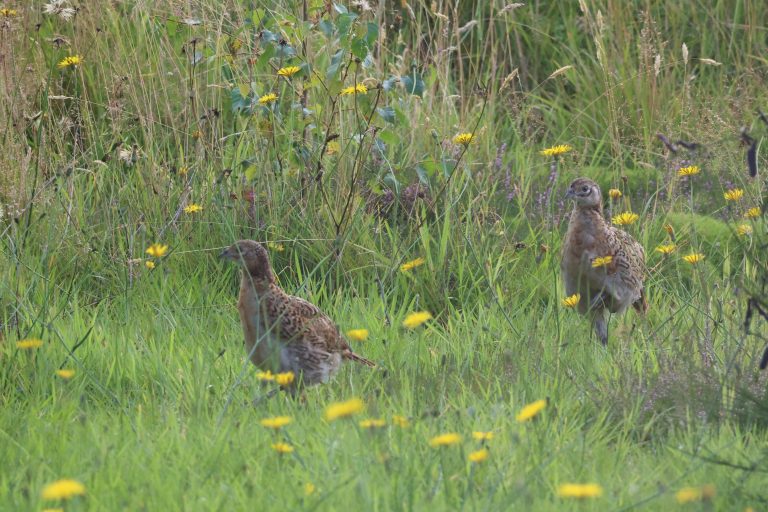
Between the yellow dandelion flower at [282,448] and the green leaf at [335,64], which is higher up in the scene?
the green leaf at [335,64]

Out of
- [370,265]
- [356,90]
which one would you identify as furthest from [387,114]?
[370,265]

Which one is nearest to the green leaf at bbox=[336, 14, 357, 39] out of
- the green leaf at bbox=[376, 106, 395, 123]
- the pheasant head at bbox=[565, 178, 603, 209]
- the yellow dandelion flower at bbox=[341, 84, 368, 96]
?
the yellow dandelion flower at bbox=[341, 84, 368, 96]

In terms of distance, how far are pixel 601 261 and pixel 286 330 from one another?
1418 mm

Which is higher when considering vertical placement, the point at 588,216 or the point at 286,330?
the point at 286,330

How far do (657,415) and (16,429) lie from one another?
2.20m

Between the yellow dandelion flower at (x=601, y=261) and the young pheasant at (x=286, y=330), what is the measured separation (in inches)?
44.6

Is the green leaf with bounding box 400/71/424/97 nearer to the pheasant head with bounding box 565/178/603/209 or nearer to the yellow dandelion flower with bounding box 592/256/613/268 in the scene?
the pheasant head with bounding box 565/178/603/209

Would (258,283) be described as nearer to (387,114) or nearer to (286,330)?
(286,330)

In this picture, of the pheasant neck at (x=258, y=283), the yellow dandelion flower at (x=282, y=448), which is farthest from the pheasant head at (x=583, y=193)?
the yellow dandelion flower at (x=282, y=448)

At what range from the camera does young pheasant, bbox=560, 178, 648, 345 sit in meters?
5.72

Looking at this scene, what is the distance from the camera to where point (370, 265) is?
245 inches

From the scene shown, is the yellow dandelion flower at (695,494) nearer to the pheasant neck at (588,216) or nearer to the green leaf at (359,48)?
the pheasant neck at (588,216)

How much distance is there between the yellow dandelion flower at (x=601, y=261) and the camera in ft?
17.4

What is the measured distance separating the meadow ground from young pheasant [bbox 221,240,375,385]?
10 centimetres
